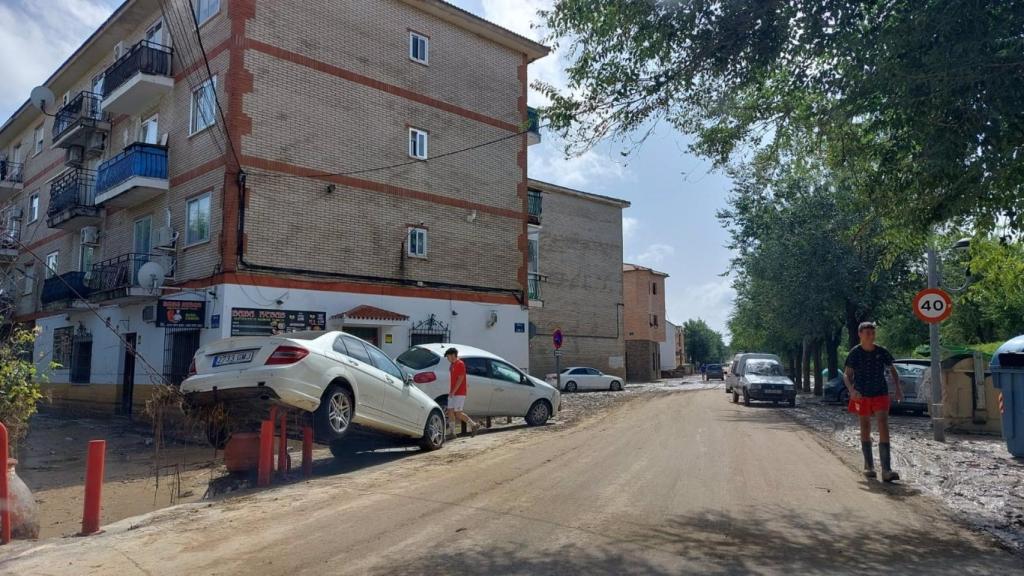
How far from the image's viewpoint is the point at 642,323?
57.2 metres

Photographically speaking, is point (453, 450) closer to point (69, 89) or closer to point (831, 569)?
point (831, 569)

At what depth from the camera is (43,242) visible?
2736cm

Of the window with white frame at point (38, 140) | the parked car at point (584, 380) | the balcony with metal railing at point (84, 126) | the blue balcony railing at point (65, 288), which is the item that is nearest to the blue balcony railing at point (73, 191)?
the balcony with metal railing at point (84, 126)

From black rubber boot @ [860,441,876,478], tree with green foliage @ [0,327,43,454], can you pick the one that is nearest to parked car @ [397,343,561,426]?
tree with green foliage @ [0,327,43,454]

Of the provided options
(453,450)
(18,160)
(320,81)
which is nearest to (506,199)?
(320,81)

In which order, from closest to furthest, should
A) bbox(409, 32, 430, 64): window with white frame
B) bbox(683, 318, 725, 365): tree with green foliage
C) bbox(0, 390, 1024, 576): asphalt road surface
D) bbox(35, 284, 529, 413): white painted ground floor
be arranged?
bbox(0, 390, 1024, 576): asphalt road surface
bbox(35, 284, 529, 413): white painted ground floor
bbox(409, 32, 430, 64): window with white frame
bbox(683, 318, 725, 365): tree with green foliage

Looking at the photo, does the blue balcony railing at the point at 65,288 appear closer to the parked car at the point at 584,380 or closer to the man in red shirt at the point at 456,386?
the man in red shirt at the point at 456,386

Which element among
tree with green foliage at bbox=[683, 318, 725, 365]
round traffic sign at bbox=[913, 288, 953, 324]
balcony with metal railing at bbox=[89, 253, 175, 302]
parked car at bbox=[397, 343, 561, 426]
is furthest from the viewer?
tree with green foliage at bbox=[683, 318, 725, 365]

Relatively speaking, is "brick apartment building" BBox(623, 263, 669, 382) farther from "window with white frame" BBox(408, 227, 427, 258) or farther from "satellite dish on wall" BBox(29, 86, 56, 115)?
"satellite dish on wall" BBox(29, 86, 56, 115)

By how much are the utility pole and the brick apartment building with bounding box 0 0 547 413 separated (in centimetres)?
1167

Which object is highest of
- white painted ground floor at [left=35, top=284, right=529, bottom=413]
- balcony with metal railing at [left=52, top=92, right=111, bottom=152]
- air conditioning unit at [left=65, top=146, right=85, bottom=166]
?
balcony with metal railing at [left=52, top=92, right=111, bottom=152]

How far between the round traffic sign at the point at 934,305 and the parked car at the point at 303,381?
9051 millimetres

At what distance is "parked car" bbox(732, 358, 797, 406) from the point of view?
24.4 m

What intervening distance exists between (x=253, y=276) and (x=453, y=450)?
746 centimetres
